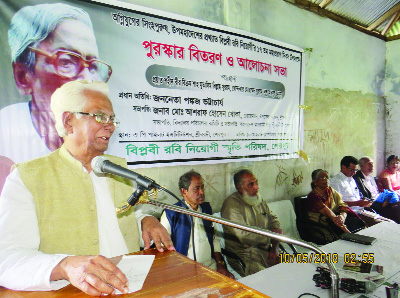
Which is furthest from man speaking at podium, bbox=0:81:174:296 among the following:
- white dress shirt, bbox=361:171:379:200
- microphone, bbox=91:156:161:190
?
white dress shirt, bbox=361:171:379:200

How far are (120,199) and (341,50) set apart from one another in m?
5.09

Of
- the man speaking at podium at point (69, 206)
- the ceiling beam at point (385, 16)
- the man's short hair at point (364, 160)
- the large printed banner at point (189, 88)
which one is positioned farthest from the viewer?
the ceiling beam at point (385, 16)

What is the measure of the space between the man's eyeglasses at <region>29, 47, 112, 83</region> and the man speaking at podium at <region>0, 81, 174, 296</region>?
2.11 feet

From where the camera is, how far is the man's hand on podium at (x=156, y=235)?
1.29 m

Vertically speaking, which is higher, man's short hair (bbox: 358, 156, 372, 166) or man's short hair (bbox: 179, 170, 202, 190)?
man's short hair (bbox: 358, 156, 372, 166)

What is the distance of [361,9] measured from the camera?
5180mm

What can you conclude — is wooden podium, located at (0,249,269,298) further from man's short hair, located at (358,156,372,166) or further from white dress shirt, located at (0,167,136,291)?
man's short hair, located at (358,156,372,166)

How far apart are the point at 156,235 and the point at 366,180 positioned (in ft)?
16.1

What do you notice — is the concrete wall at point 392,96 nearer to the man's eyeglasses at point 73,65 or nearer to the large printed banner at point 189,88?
the large printed banner at point 189,88

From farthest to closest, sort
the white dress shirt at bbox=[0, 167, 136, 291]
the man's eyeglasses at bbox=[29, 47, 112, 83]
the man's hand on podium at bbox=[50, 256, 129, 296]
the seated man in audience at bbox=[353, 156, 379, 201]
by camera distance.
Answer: the seated man in audience at bbox=[353, 156, 379, 201] < the man's eyeglasses at bbox=[29, 47, 112, 83] < the white dress shirt at bbox=[0, 167, 136, 291] < the man's hand on podium at bbox=[50, 256, 129, 296]

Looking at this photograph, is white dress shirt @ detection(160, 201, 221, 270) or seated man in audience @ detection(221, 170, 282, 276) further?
seated man in audience @ detection(221, 170, 282, 276)

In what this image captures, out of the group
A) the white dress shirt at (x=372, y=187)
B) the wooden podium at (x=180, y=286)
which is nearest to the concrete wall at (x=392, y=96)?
the white dress shirt at (x=372, y=187)

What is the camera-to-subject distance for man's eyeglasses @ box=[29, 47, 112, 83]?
7.35 ft


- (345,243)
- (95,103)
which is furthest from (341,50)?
(95,103)
